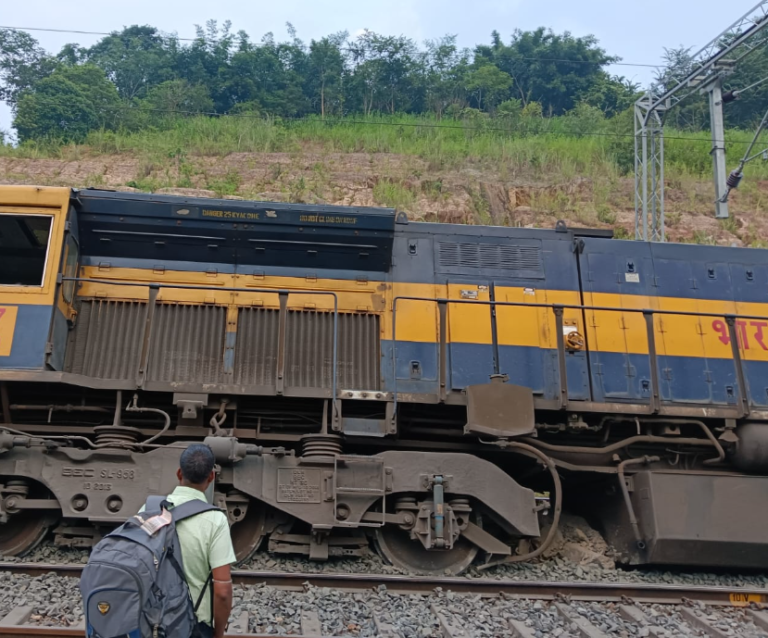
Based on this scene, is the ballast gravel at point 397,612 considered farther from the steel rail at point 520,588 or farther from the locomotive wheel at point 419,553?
the locomotive wheel at point 419,553

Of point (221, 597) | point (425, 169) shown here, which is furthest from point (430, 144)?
point (221, 597)

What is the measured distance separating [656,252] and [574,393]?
2.00 metres

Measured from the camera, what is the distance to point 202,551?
9.34 ft

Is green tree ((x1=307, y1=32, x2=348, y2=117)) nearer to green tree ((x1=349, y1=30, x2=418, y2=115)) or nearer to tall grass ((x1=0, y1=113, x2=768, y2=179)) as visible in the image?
green tree ((x1=349, y1=30, x2=418, y2=115))

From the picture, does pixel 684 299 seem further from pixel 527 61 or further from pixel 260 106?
pixel 527 61

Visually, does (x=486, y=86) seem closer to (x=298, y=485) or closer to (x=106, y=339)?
(x=106, y=339)

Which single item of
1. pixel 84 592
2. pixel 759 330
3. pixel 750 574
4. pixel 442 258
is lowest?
pixel 750 574

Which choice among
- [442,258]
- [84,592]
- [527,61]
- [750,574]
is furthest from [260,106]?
[84,592]

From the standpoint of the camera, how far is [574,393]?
721 centimetres

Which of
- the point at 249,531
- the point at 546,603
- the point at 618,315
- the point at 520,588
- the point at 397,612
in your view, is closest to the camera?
the point at 397,612

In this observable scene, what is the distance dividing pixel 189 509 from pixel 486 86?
38752 mm

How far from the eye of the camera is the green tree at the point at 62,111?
29.1 meters

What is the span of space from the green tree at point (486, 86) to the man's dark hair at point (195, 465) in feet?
123

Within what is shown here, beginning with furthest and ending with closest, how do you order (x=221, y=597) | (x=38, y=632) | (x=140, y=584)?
1. (x=38, y=632)
2. (x=221, y=597)
3. (x=140, y=584)
